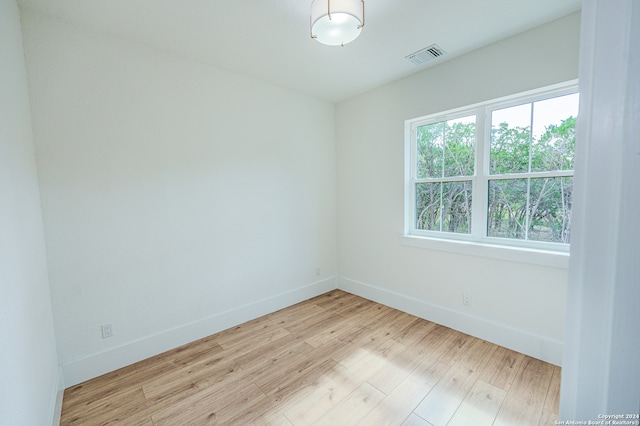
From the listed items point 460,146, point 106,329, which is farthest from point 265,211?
point 460,146

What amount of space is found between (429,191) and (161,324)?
3.02 metres

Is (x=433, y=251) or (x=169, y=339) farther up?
(x=433, y=251)

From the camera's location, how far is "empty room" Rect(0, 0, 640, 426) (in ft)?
5.53

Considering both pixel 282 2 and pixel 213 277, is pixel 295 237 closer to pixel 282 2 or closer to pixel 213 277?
pixel 213 277

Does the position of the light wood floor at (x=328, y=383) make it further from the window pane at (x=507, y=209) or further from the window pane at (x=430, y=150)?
the window pane at (x=430, y=150)

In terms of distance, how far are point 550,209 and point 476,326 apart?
4.07ft

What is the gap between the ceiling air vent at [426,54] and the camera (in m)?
2.34

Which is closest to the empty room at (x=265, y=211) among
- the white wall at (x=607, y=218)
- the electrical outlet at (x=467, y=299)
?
the electrical outlet at (x=467, y=299)

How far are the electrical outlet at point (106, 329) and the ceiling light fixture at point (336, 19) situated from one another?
2.69 meters

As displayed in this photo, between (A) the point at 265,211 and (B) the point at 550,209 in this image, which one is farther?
(A) the point at 265,211

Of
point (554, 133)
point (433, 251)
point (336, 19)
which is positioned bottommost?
point (433, 251)

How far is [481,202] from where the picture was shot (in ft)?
8.30

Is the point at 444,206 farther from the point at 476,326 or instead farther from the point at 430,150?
the point at 476,326

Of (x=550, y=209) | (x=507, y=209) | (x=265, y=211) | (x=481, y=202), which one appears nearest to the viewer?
(x=550, y=209)
